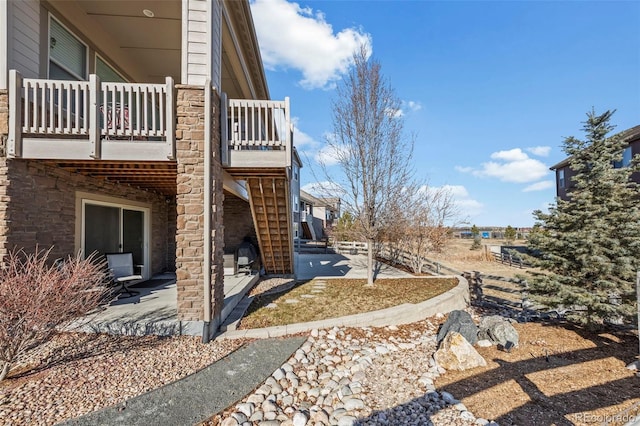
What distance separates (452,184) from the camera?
11.0 m

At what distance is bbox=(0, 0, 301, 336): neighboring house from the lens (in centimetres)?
445

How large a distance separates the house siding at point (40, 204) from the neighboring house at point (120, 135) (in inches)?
0.8

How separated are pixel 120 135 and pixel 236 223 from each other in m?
5.63

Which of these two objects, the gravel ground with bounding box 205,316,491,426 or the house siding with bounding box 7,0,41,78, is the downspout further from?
the house siding with bounding box 7,0,41,78

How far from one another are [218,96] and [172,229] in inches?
235

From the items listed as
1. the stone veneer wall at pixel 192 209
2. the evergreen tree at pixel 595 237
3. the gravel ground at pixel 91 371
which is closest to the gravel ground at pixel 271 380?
the gravel ground at pixel 91 371

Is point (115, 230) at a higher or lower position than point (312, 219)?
lower

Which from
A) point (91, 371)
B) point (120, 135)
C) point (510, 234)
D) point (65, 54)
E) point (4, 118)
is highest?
point (65, 54)

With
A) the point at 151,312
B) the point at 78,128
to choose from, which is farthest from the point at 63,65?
the point at 151,312

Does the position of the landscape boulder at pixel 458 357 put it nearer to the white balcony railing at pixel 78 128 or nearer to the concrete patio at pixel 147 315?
the concrete patio at pixel 147 315

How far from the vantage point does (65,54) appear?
5.75 meters

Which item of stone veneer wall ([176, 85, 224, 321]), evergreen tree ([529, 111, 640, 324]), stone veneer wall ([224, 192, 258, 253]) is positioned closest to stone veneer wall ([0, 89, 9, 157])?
stone veneer wall ([176, 85, 224, 321])

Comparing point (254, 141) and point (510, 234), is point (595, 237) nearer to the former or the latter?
point (254, 141)

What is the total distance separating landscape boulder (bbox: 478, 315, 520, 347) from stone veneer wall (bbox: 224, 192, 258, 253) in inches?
293
